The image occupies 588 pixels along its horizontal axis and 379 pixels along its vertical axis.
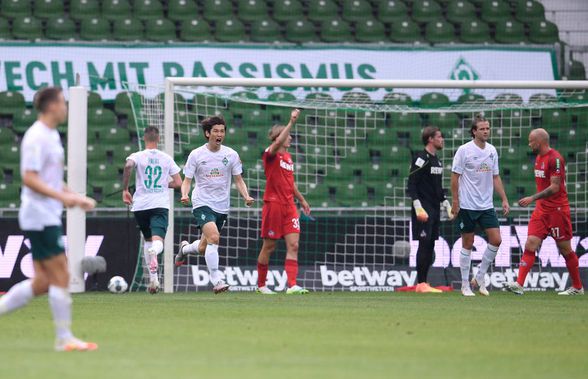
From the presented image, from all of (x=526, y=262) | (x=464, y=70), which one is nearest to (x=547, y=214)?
(x=526, y=262)

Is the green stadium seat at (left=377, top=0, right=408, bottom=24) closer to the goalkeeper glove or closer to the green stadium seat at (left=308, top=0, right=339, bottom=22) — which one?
the green stadium seat at (left=308, top=0, right=339, bottom=22)

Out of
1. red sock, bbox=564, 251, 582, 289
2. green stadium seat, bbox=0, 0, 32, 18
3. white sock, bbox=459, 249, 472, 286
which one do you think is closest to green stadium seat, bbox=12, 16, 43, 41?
green stadium seat, bbox=0, 0, 32, 18

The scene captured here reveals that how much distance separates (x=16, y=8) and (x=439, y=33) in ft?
28.6

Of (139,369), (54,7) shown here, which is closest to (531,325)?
(139,369)

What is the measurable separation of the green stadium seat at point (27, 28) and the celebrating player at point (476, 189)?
1069 cm

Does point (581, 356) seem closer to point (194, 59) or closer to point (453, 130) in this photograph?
point (453, 130)

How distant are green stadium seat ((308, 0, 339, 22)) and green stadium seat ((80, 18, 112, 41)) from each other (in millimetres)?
4289

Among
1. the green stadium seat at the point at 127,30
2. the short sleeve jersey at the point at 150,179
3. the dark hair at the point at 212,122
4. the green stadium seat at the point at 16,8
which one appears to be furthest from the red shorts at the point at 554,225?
the green stadium seat at the point at 16,8

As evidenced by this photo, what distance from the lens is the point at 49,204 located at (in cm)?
786

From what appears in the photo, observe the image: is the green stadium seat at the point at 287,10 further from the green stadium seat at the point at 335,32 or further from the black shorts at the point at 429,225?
the black shorts at the point at 429,225

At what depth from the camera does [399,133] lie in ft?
66.5

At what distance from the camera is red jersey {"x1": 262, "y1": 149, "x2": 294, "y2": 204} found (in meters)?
14.8

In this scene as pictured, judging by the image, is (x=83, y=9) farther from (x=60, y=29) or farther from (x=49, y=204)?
(x=49, y=204)

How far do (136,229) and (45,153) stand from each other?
8794 millimetres
